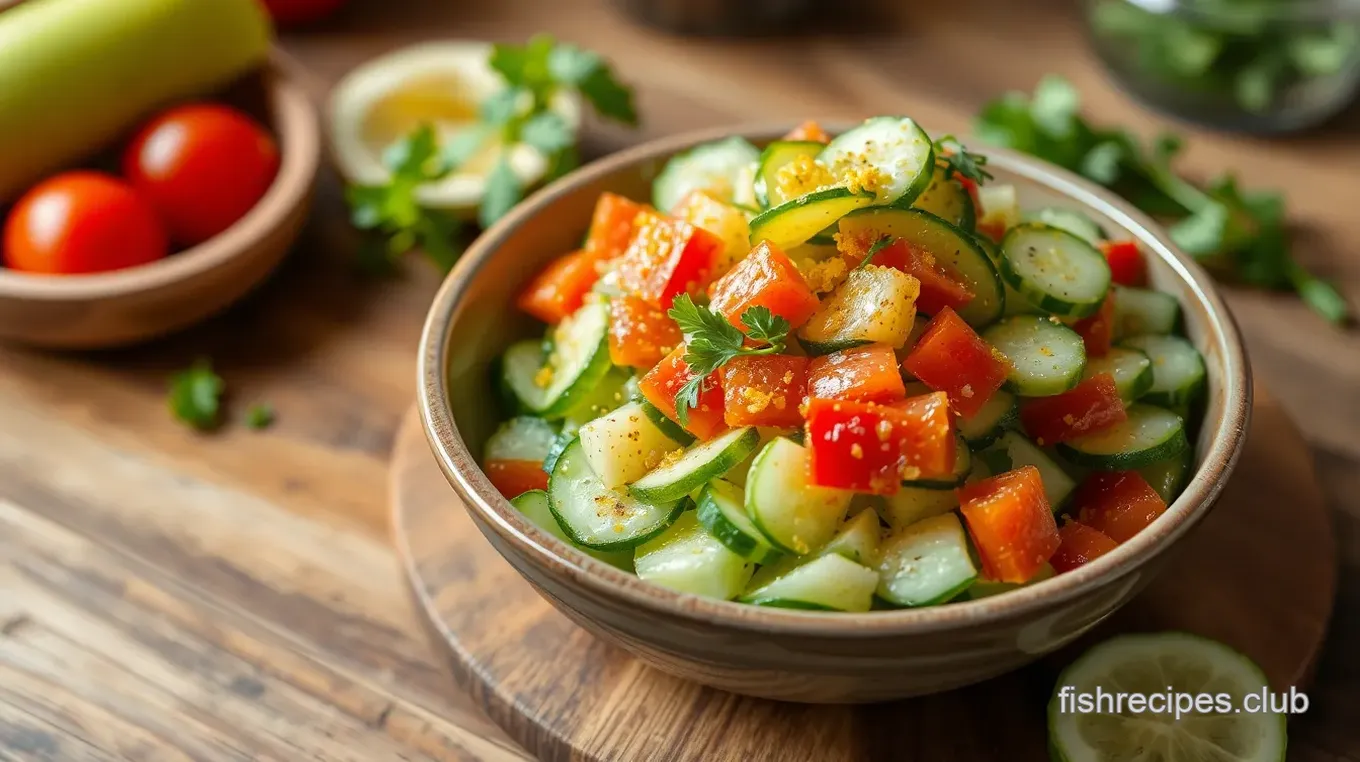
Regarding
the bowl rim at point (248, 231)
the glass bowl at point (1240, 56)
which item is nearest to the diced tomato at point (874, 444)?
the bowl rim at point (248, 231)

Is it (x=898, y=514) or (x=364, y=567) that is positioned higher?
(x=898, y=514)

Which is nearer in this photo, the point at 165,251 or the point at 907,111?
the point at 165,251

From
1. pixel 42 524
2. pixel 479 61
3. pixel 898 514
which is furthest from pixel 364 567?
pixel 479 61

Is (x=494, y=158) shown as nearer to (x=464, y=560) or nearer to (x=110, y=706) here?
(x=464, y=560)

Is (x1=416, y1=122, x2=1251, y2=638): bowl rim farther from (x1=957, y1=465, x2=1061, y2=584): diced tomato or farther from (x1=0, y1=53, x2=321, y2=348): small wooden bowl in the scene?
(x1=0, y1=53, x2=321, y2=348): small wooden bowl

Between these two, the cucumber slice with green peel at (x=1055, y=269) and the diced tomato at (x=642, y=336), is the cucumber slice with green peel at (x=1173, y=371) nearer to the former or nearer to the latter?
the cucumber slice with green peel at (x=1055, y=269)

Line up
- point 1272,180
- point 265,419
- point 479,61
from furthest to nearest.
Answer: point 479,61
point 1272,180
point 265,419
